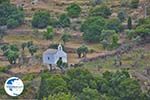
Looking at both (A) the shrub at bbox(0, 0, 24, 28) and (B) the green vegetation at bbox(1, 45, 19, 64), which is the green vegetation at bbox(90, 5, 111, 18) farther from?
(B) the green vegetation at bbox(1, 45, 19, 64)

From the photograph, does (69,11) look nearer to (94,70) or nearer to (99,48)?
(99,48)

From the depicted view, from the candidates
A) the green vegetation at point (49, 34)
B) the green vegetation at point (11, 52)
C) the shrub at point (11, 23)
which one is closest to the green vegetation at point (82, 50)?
the green vegetation at point (49, 34)

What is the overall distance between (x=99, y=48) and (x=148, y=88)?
10896 mm

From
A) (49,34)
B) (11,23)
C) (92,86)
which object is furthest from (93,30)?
(92,86)

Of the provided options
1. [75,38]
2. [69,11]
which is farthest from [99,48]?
[69,11]

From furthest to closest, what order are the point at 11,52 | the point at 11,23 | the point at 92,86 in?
the point at 11,23 < the point at 11,52 < the point at 92,86

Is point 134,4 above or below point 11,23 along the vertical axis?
above

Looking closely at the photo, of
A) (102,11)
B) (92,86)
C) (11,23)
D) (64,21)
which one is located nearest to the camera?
(92,86)

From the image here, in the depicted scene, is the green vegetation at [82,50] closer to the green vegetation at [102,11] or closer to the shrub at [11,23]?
the green vegetation at [102,11]

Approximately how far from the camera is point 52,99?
172ft

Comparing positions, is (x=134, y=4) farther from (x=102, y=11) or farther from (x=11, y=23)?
(x=11, y=23)

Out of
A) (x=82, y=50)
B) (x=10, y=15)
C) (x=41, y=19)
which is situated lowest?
(x=82, y=50)

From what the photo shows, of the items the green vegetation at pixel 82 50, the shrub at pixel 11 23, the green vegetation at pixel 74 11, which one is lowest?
the green vegetation at pixel 82 50

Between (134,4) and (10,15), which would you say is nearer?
Result: (10,15)
